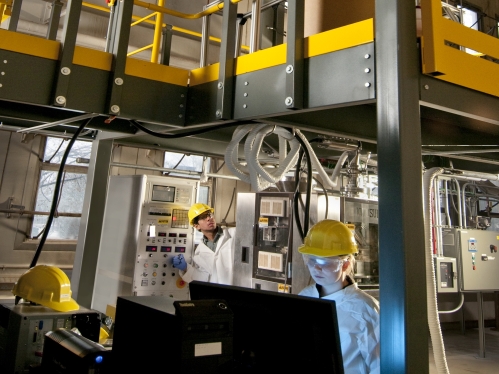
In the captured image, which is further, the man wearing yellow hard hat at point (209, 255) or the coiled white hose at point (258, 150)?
the man wearing yellow hard hat at point (209, 255)

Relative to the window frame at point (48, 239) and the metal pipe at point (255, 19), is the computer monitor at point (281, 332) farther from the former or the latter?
the window frame at point (48, 239)

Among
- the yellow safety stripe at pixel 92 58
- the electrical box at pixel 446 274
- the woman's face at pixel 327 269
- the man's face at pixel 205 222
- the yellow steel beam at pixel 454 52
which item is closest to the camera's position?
the yellow steel beam at pixel 454 52

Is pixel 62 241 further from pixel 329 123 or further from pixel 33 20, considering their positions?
pixel 329 123

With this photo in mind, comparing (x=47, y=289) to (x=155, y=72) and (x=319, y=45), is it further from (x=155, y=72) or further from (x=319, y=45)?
(x=319, y=45)

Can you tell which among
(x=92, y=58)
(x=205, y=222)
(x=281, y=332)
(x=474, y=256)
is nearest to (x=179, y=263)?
(x=205, y=222)

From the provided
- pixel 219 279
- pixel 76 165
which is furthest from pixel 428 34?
pixel 76 165

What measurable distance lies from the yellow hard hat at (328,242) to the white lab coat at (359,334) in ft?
0.94

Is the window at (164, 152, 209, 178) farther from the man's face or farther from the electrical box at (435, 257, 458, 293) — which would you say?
the electrical box at (435, 257, 458, 293)

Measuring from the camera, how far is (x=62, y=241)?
5746 mm

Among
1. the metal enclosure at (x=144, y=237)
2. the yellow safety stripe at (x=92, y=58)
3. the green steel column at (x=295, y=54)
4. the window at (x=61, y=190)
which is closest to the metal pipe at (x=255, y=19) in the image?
the green steel column at (x=295, y=54)

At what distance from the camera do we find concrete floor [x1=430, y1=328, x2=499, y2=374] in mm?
5471

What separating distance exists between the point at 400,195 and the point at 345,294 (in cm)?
122

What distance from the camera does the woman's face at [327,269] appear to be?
2.33m

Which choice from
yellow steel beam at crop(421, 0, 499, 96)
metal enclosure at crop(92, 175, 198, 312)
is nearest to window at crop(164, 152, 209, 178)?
metal enclosure at crop(92, 175, 198, 312)
